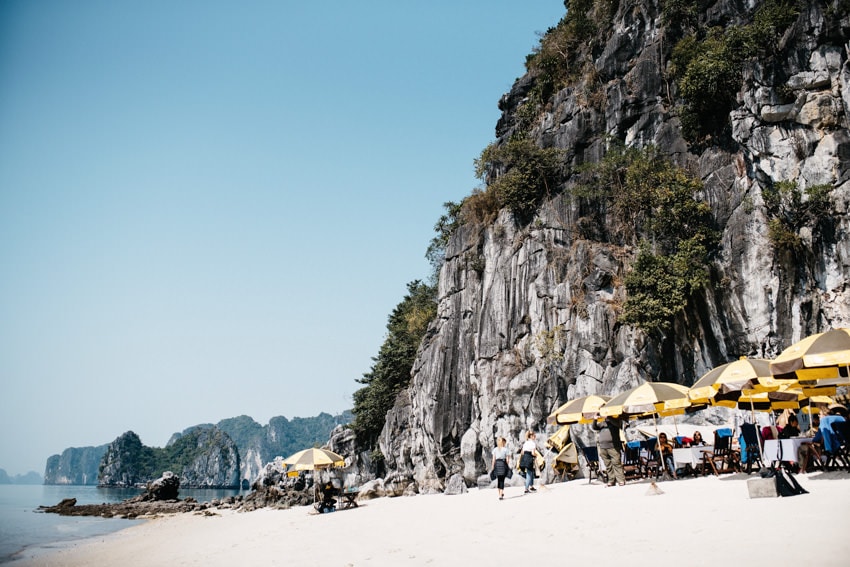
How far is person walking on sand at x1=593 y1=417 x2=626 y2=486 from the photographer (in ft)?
46.2

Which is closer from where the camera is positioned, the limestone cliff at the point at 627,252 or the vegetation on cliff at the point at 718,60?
the limestone cliff at the point at 627,252

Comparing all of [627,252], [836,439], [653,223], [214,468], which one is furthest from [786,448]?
[214,468]

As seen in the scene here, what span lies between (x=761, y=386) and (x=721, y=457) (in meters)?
2.57

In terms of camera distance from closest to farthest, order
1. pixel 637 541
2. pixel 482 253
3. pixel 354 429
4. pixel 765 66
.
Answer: pixel 637 541, pixel 765 66, pixel 482 253, pixel 354 429

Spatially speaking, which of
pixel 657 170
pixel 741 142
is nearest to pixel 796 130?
pixel 741 142

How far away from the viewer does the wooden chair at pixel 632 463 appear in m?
14.9

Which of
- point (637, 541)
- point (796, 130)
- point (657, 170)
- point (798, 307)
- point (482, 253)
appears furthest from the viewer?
point (482, 253)

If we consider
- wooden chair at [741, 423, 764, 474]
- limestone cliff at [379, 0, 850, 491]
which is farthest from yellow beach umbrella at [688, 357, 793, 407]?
limestone cliff at [379, 0, 850, 491]

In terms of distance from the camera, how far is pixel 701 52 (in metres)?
26.4

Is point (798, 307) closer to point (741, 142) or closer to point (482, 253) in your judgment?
point (741, 142)

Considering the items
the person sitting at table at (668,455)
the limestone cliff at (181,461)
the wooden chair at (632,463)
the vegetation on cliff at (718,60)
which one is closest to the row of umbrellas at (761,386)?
the person sitting at table at (668,455)

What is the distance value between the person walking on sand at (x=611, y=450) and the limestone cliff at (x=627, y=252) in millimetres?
8782

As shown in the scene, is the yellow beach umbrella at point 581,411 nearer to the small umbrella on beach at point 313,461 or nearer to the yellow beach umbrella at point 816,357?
the yellow beach umbrella at point 816,357

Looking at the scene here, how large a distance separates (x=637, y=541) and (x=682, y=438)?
37.1 ft
